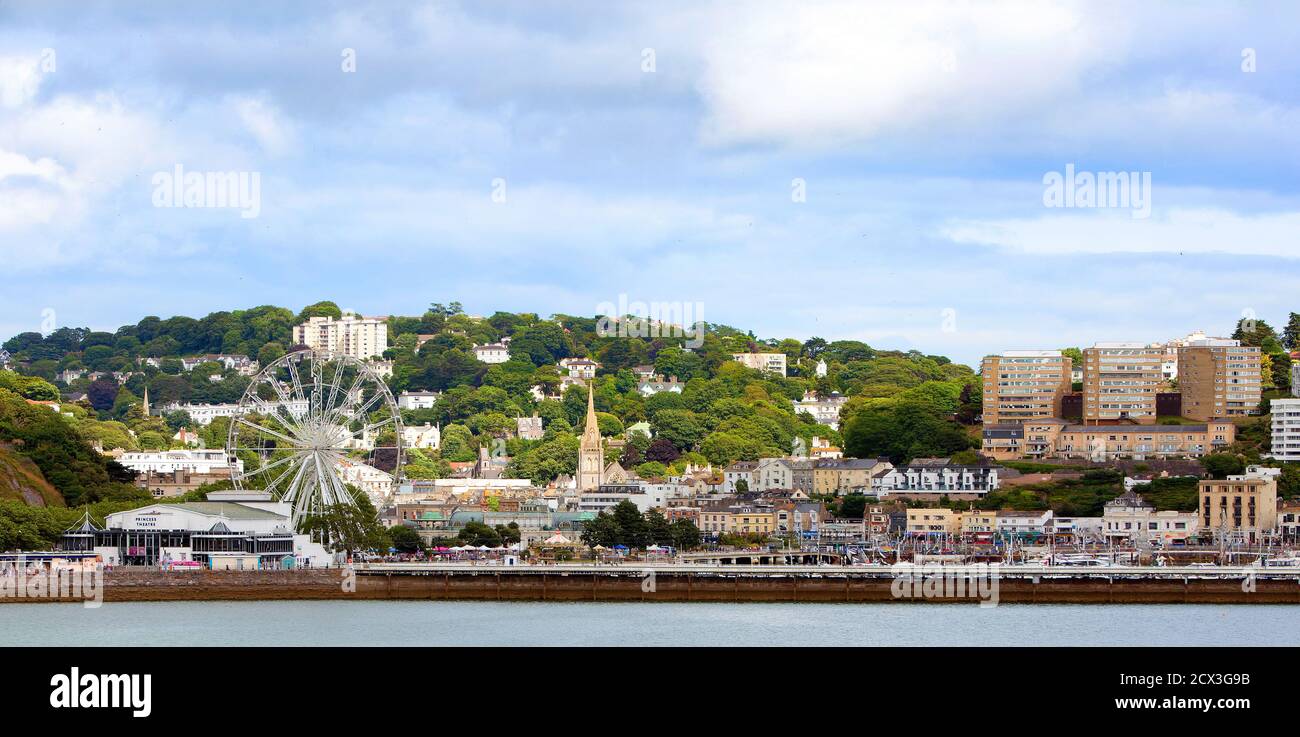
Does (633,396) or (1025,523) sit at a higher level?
(633,396)

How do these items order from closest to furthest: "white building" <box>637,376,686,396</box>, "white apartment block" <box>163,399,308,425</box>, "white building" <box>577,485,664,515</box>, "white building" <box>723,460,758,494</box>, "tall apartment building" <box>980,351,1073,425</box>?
"white building" <box>577,485,664,515</box>
"tall apartment building" <box>980,351,1073,425</box>
"white building" <box>723,460,758,494</box>
"white building" <box>637,376,686,396</box>
"white apartment block" <box>163,399,308,425</box>

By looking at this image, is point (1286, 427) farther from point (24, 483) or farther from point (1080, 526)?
point (24, 483)

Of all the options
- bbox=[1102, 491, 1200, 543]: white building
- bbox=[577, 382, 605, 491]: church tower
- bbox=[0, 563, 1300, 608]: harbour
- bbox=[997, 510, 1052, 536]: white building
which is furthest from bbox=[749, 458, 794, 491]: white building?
bbox=[0, 563, 1300, 608]: harbour

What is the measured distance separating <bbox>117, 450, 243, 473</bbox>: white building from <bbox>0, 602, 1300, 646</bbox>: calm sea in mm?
71735

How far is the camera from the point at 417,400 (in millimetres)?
176000

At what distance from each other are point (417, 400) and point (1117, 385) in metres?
78.6

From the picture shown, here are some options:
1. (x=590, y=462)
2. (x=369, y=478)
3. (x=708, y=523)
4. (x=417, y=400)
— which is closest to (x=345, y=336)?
(x=417, y=400)

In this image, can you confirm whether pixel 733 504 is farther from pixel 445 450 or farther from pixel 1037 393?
pixel 445 450

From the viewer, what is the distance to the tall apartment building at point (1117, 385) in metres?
112

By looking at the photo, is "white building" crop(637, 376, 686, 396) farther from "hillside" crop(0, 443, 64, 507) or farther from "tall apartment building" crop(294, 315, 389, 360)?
"hillside" crop(0, 443, 64, 507)

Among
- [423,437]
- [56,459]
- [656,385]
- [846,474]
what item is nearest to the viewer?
[56,459]

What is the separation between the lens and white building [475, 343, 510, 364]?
18925cm

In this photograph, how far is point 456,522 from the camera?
3996 inches

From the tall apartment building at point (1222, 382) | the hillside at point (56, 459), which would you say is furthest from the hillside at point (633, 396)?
the hillside at point (56, 459)
